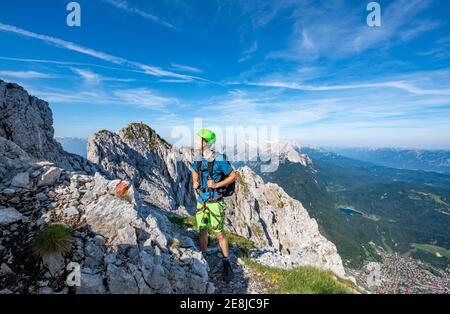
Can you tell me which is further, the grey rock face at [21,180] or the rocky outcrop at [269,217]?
the rocky outcrop at [269,217]

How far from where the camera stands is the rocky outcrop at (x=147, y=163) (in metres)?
51.6

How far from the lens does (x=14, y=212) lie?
859 cm

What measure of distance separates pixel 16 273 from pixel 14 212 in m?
2.18

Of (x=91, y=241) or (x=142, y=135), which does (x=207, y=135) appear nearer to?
(x=91, y=241)

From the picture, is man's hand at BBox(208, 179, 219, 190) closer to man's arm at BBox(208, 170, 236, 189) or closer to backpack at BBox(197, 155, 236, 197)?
man's arm at BBox(208, 170, 236, 189)

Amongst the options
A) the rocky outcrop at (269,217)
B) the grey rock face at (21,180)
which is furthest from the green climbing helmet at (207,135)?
the rocky outcrop at (269,217)

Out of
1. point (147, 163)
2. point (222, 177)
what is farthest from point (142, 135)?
point (222, 177)

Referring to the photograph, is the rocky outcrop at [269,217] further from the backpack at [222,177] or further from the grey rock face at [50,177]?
the grey rock face at [50,177]

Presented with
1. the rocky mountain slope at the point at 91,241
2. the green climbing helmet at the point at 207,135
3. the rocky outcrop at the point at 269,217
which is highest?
the green climbing helmet at the point at 207,135

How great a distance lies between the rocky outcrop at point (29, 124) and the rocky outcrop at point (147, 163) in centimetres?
1268

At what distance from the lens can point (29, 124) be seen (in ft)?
91.3

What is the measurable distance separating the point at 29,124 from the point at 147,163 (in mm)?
36265

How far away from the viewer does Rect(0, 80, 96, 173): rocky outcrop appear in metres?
26.4
